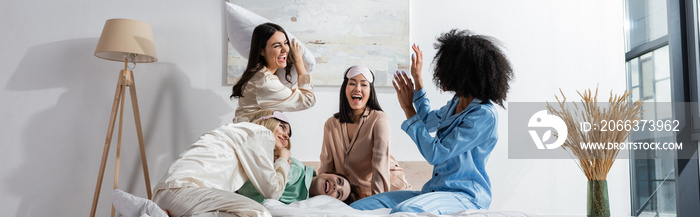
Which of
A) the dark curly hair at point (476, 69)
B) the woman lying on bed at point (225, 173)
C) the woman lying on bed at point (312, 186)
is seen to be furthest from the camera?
the woman lying on bed at point (312, 186)

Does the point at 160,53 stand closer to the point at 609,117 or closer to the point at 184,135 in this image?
the point at 184,135

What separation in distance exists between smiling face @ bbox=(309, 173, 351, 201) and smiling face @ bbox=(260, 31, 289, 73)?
0.63 m

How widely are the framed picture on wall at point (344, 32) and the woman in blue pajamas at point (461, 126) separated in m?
1.08

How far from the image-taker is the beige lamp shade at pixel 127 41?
9.45 feet

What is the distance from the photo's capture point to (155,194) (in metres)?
1.69

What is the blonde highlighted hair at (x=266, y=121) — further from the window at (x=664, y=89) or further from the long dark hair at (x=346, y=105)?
the window at (x=664, y=89)

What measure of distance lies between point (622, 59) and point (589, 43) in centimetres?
27

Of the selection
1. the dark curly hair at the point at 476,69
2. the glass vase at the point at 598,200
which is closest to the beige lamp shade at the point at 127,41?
the dark curly hair at the point at 476,69

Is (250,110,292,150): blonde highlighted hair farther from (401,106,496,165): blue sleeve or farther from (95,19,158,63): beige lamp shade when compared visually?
(95,19,158,63): beige lamp shade

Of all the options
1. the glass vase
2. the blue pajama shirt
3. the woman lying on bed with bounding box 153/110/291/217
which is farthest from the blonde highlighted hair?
the glass vase

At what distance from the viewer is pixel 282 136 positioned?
7.83 feet

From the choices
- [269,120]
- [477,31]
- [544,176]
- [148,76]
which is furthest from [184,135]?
[544,176]

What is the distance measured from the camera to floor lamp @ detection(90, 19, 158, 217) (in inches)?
114

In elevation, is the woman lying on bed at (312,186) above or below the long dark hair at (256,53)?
below
